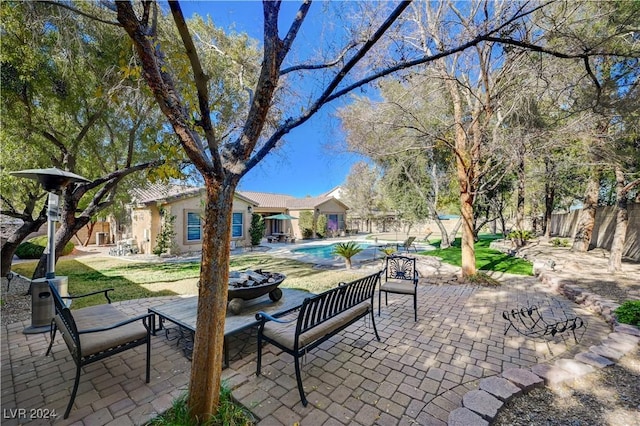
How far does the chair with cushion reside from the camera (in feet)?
15.9

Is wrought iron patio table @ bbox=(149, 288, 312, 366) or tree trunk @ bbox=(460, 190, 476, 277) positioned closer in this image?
wrought iron patio table @ bbox=(149, 288, 312, 366)

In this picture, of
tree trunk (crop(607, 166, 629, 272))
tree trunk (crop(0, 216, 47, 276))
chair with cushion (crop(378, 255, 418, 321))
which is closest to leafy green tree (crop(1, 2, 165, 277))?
tree trunk (crop(0, 216, 47, 276))

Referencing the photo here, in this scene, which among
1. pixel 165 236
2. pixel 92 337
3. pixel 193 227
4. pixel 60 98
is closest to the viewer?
pixel 92 337

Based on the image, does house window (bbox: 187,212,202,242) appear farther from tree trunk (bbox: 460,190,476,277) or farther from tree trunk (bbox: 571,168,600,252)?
tree trunk (bbox: 571,168,600,252)

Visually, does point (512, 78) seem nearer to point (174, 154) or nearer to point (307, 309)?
point (307, 309)

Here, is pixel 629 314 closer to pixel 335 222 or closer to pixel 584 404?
pixel 584 404

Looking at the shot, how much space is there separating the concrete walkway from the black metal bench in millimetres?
307

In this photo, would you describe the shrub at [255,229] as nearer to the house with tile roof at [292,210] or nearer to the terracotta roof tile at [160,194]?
the terracotta roof tile at [160,194]

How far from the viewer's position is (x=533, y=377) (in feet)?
9.36

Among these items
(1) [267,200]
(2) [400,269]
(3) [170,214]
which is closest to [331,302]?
(2) [400,269]

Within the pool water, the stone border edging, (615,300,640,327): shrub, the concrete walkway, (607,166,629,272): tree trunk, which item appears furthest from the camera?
the pool water

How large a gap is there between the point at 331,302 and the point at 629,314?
4.91 meters

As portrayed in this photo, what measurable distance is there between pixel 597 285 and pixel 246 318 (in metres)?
8.15

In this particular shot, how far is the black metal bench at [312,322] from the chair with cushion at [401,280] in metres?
1.27
